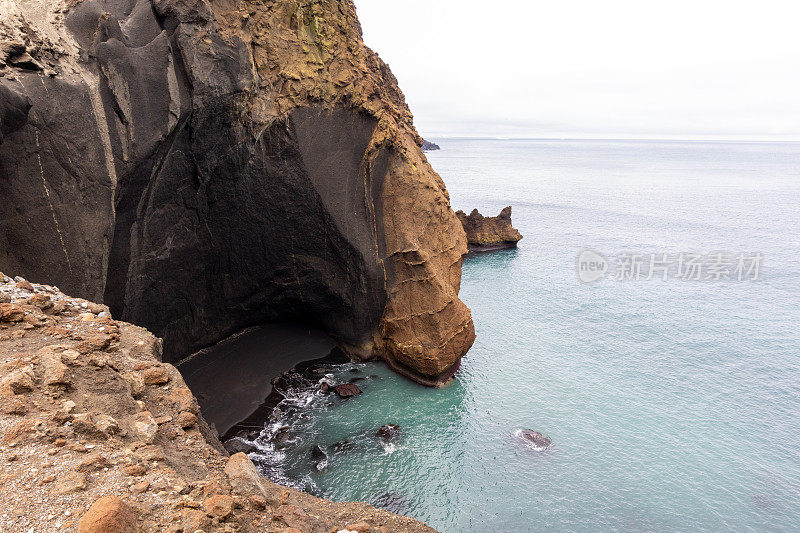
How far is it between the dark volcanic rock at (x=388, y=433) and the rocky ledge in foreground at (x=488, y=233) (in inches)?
1440

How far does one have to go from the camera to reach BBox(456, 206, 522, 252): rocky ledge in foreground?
179 feet

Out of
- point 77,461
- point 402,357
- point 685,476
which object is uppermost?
point 77,461

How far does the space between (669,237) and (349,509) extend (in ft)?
201

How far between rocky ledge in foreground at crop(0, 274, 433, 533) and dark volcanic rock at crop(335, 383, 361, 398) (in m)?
12.5

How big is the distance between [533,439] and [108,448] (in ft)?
57.1

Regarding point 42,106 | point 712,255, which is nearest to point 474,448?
point 42,106

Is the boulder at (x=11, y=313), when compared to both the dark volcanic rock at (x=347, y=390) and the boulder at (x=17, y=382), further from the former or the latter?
the dark volcanic rock at (x=347, y=390)

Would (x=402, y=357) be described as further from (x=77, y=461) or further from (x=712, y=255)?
(x=712, y=255)

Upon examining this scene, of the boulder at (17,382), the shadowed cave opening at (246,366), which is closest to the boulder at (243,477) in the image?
the boulder at (17,382)

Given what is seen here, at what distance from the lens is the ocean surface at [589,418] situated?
17000 mm

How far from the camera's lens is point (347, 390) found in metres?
22.1

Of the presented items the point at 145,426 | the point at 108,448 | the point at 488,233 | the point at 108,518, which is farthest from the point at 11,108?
the point at 488,233

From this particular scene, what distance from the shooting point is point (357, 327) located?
24750mm

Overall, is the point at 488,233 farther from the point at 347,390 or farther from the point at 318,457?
the point at 318,457
